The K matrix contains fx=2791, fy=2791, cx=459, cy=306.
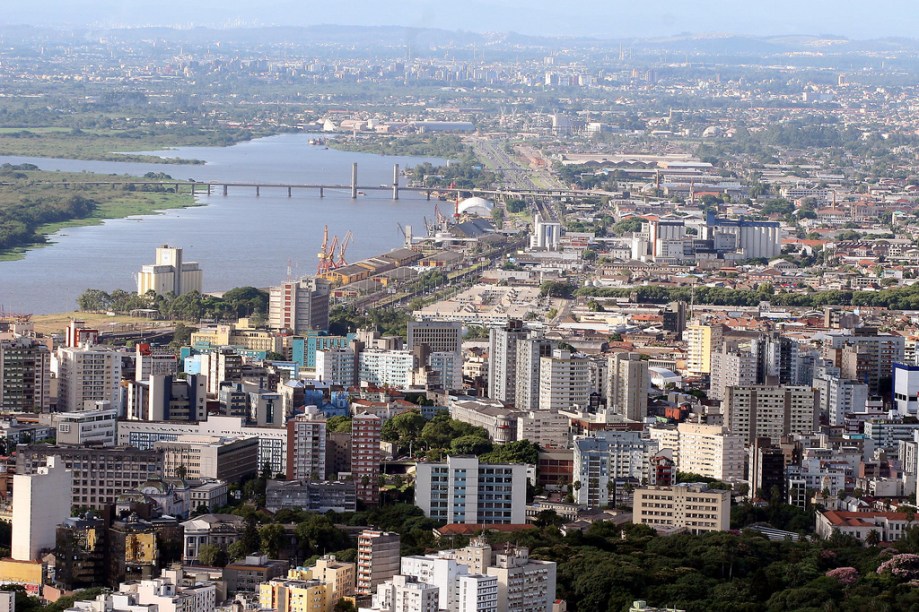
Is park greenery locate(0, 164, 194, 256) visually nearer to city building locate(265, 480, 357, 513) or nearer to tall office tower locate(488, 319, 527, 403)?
tall office tower locate(488, 319, 527, 403)

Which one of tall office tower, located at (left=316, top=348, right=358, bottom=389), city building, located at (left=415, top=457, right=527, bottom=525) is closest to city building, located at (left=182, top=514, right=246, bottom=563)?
city building, located at (left=415, top=457, right=527, bottom=525)

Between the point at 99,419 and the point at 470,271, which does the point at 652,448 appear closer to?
the point at 99,419

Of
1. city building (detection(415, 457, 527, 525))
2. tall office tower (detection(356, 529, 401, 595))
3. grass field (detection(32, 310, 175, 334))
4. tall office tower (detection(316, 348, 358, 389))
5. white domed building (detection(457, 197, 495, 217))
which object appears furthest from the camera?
white domed building (detection(457, 197, 495, 217))

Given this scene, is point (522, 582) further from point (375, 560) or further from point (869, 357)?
point (869, 357)

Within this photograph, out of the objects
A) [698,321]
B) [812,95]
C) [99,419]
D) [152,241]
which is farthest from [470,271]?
[812,95]

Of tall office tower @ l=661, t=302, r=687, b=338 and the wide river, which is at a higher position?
tall office tower @ l=661, t=302, r=687, b=338

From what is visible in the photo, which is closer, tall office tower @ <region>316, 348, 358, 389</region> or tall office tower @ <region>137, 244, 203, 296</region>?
tall office tower @ <region>316, 348, 358, 389</region>

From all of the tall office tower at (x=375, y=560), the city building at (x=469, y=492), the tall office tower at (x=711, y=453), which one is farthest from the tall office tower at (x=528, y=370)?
the tall office tower at (x=375, y=560)
